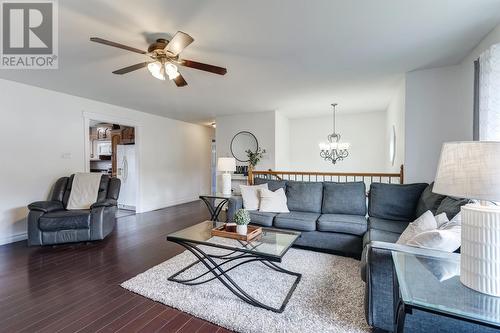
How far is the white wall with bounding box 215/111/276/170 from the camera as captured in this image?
5.68m

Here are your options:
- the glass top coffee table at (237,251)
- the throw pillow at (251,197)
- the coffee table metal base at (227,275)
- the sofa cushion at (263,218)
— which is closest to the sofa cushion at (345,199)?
the sofa cushion at (263,218)

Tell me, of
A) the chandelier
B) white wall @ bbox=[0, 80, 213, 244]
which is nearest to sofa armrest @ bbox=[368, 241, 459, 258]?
the chandelier

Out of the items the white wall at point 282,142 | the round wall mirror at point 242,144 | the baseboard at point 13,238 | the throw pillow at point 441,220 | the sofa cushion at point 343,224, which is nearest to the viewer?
the throw pillow at point 441,220

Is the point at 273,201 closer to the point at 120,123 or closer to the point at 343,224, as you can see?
the point at 343,224

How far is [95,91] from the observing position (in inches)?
161

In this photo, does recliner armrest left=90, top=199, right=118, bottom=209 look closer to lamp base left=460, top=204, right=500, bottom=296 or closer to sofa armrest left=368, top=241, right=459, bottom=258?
sofa armrest left=368, top=241, right=459, bottom=258

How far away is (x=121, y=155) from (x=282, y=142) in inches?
172

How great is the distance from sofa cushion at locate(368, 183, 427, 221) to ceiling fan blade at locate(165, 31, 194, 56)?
307cm

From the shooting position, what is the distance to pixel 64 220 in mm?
3316

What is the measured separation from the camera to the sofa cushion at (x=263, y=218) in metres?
3.34

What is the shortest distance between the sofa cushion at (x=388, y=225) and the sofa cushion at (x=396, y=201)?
0.12 m

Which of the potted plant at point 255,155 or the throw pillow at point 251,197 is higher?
the potted plant at point 255,155

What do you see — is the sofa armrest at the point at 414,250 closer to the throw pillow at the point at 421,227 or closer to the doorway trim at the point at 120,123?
the throw pillow at the point at 421,227

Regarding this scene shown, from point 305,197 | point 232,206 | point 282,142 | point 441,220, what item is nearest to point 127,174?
point 232,206
